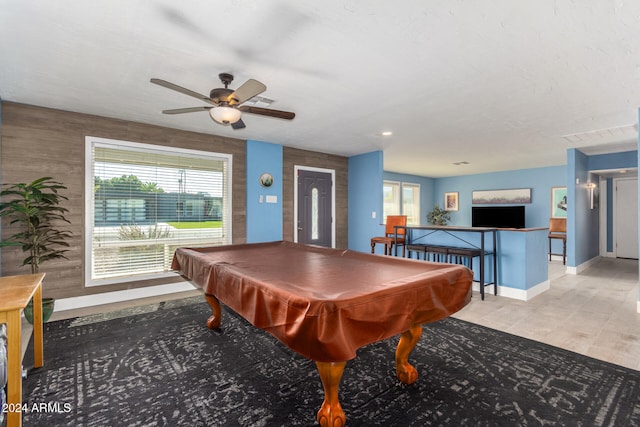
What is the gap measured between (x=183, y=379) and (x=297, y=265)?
1079mm

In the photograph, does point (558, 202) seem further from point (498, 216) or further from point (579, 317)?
point (579, 317)

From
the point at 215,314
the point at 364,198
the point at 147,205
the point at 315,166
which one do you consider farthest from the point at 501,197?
the point at 147,205

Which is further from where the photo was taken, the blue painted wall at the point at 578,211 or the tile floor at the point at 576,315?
the blue painted wall at the point at 578,211

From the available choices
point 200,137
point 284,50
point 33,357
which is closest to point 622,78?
point 284,50

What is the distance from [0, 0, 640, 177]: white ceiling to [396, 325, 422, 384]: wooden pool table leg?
78.4 inches

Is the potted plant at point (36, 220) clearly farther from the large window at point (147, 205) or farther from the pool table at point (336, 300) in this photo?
the pool table at point (336, 300)

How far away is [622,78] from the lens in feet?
8.62

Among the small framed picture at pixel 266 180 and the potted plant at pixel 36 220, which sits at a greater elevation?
the small framed picture at pixel 266 180

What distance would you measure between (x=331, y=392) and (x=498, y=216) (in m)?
8.27

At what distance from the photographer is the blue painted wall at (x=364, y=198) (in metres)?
5.86

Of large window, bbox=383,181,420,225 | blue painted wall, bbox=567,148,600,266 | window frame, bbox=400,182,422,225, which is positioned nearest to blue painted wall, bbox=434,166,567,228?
window frame, bbox=400,182,422,225

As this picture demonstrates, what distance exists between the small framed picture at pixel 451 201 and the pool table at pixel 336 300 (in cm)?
792

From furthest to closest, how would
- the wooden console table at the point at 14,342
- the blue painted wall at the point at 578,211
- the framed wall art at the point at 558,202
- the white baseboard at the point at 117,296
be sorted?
the framed wall art at the point at 558,202 → the blue painted wall at the point at 578,211 → the white baseboard at the point at 117,296 → the wooden console table at the point at 14,342

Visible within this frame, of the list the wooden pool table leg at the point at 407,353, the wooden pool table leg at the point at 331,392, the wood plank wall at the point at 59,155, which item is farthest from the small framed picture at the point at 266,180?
the wooden pool table leg at the point at 331,392
